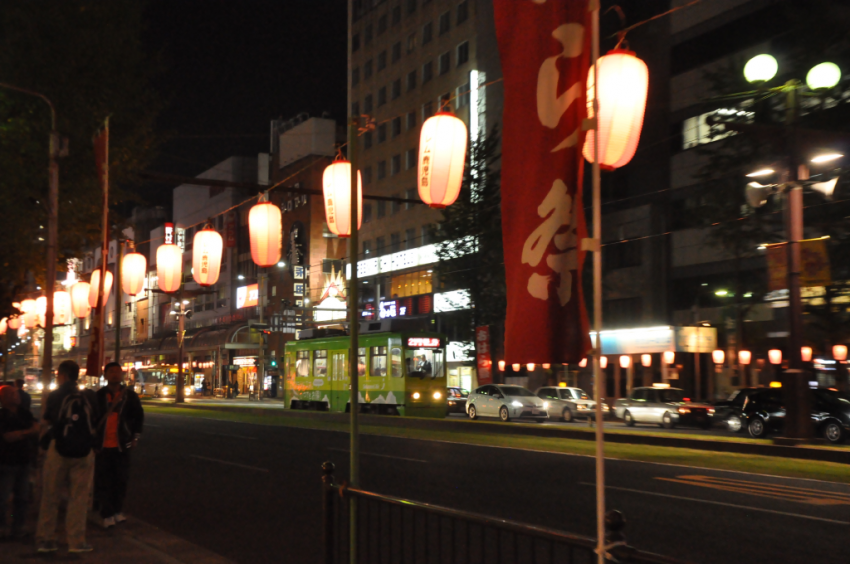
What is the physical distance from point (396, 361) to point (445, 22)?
35400mm

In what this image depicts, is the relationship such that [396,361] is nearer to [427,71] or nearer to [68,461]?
[68,461]

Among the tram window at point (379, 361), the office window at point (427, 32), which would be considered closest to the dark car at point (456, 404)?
the tram window at point (379, 361)

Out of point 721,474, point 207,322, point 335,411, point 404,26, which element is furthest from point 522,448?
point 207,322

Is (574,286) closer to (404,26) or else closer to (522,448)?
(522,448)

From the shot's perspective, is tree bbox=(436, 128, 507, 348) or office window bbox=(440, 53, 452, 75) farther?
office window bbox=(440, 53, 452, 75)

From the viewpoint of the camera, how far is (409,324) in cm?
3203

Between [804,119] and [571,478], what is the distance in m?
18.6

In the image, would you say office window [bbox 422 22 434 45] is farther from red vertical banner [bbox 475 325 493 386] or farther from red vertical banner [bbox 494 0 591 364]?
red vertical banner [bbox 494 0 591 364]

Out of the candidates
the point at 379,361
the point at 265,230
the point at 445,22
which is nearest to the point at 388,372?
the point at 379,361

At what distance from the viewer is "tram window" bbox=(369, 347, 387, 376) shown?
106 ft

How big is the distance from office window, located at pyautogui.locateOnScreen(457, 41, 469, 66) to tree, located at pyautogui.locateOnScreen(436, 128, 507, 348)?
18784mm

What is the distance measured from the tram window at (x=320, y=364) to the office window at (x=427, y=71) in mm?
31386

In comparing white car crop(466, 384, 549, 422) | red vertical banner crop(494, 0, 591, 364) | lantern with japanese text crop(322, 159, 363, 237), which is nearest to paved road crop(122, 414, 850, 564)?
lantern with japanese text crop(322, 159, 363, 237)

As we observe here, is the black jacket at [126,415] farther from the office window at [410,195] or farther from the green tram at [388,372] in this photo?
the office window at [410,195]
